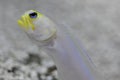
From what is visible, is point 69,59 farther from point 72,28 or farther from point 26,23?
point 72,28

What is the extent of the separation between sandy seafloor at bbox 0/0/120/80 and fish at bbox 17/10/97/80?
1.14 m

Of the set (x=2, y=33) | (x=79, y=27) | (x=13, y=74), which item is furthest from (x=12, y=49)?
(x=79, y=27)

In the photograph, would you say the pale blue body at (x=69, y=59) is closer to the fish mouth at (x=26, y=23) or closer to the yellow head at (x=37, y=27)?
the yellow head at (x=37, y=27)

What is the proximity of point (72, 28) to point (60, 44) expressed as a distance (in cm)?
145

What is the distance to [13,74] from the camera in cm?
267

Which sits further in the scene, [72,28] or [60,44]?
[72,28]

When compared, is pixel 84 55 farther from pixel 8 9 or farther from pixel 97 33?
pixel 8 9

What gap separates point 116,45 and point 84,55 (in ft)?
4.90

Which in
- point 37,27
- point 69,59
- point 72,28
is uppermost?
point 72,28

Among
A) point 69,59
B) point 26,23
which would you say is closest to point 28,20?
point 26,23

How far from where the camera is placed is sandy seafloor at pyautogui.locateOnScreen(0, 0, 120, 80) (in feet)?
9.68

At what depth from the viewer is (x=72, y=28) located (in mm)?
3090

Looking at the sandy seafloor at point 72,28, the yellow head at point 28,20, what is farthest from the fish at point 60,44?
the sandy seafloor at point 72,28

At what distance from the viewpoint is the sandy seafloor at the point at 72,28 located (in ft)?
9.68
